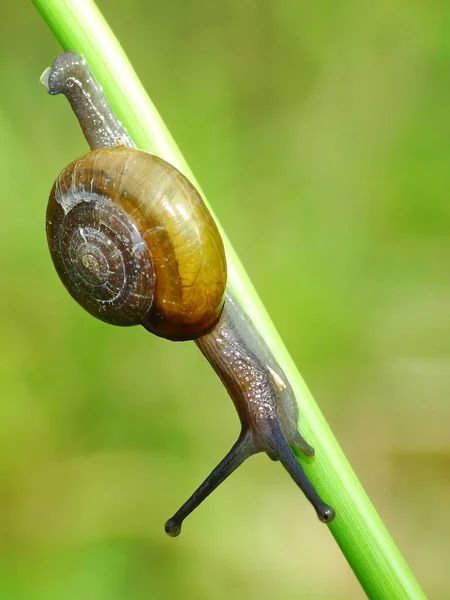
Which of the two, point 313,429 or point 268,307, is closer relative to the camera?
point 313,429

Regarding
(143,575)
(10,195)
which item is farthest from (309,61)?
(143,575)

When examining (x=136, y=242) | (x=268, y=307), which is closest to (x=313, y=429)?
(x=136, y=242)

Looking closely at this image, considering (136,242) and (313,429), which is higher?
(136,242)

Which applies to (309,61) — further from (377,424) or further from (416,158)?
(377,424)

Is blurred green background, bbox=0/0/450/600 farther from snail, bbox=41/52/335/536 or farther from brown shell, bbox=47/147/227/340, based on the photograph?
brown shell, bbox=47/147/227/340

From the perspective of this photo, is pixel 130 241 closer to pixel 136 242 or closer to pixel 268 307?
pixel 136 242

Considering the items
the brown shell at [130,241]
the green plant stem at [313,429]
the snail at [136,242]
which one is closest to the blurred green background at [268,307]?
the snail at [136,242]
